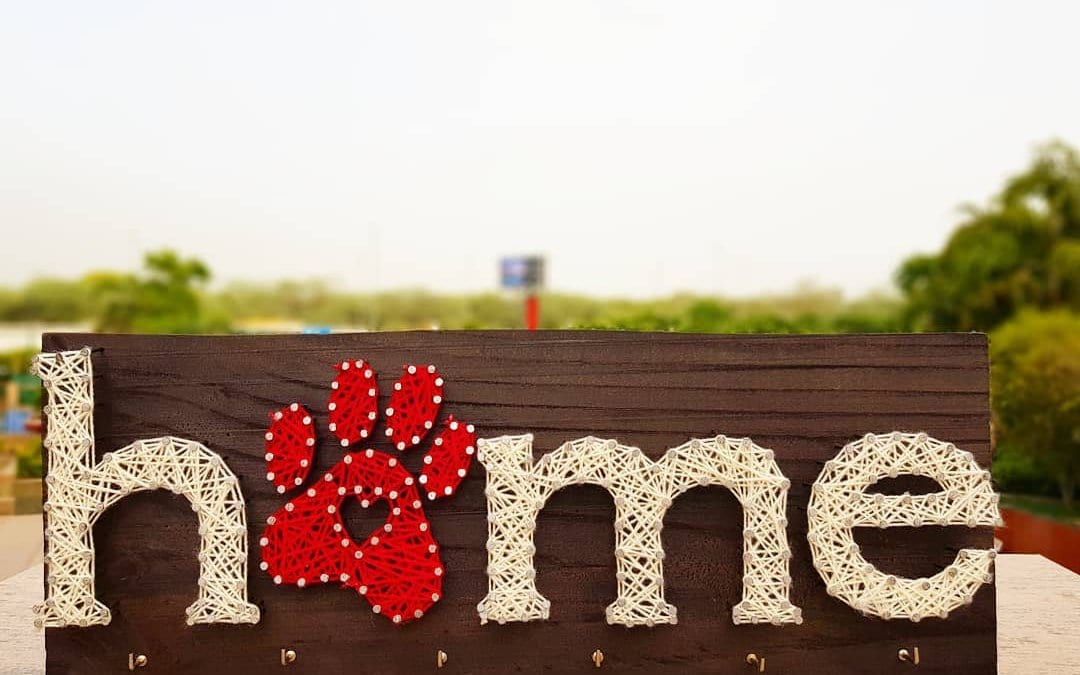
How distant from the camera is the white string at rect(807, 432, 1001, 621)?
7.37ft

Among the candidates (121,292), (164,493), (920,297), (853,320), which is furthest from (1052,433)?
(121,292)

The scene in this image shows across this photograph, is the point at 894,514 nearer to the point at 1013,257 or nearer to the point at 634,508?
the point at 634,508

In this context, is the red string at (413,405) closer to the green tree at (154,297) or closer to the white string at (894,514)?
the white string at (894,514)

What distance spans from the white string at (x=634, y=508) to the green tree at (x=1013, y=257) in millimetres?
12743

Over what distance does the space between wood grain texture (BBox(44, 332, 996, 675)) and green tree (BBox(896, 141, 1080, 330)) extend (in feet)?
40.9

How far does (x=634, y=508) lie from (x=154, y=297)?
1326 inches

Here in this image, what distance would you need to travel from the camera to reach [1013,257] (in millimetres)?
14492

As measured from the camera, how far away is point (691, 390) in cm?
234

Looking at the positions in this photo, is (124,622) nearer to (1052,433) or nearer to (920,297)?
(1052,433)

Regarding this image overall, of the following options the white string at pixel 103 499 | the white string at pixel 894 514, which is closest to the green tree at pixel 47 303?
the white string at pixel 103 499

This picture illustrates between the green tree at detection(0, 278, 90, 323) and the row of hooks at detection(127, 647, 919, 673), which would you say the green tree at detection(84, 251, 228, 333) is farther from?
the row of hooks at detection(127, 647, 919, 673)

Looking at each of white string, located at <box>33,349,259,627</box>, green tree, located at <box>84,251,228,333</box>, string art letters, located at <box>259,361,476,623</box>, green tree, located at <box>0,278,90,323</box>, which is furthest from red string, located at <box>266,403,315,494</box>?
green tree, located at <box>0,278,90,323</box>

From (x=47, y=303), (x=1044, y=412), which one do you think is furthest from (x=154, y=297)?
(x=1044, y=412)

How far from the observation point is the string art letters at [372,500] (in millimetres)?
2295
